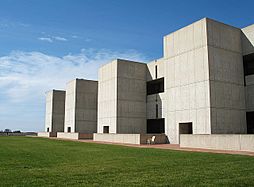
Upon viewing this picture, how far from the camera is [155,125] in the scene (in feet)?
143

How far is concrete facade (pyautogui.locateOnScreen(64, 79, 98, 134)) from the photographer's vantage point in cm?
5338

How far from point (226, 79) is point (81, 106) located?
31932 mm

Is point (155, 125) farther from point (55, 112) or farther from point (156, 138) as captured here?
point (55, 112)

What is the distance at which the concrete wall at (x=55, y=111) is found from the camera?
65750mm

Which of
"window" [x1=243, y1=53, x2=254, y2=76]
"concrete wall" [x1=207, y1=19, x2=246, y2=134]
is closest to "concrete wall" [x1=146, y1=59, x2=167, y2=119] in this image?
"window" [x1=243, y1=53, x2=254, y2=76]

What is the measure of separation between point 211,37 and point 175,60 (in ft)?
15.9

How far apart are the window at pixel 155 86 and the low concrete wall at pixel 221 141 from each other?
704 inches

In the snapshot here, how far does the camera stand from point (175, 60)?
3141 centimetres

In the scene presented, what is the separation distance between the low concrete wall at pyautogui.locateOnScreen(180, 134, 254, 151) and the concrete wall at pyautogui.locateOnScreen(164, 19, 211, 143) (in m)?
3.25

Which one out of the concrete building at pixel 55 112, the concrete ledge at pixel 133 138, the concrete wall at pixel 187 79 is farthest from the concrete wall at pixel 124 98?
the concrete building at pixel 55 112

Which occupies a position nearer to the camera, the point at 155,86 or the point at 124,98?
the point at 124,98

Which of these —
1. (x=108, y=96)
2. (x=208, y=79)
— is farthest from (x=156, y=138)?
(x=108, y=96)

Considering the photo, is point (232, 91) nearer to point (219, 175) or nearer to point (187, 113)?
point (187, 113)

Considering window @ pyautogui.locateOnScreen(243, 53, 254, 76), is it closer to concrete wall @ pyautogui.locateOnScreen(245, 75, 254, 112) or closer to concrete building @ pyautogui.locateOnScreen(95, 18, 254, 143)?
concrete building @ pyautogui.locateOnScreen(95, 18, 254, 143)
